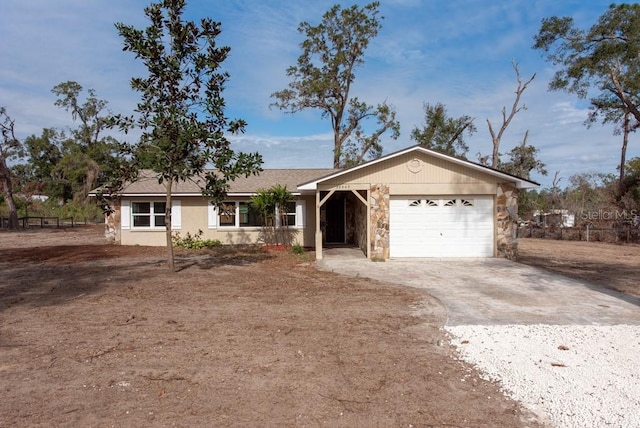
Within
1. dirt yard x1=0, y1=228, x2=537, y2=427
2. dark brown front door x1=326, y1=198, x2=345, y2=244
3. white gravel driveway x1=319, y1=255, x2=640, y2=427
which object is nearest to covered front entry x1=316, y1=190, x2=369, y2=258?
dark brown front door x1=326, y1=198, x2=345, y2=244

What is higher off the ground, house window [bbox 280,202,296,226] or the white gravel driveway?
house window [bbox 280,202,296,226]

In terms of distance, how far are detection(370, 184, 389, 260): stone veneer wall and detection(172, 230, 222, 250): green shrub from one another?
715 cm

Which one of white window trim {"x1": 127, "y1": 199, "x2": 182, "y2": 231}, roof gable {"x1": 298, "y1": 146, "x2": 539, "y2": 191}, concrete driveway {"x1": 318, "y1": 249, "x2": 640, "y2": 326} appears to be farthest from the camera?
white window trim {"x1": 127, "y1": 199, "x2": 182, "y2": 231}

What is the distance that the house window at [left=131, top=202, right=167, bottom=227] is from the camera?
18.2 metres

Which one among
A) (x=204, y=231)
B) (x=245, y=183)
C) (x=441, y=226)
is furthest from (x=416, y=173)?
(x=204, y=231)

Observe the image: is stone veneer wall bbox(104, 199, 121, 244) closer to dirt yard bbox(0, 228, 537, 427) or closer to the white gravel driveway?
dirt yard bbox(0, 228, 537, 427)

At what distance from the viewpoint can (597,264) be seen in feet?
44.0

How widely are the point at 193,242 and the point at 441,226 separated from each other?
9.95 metres

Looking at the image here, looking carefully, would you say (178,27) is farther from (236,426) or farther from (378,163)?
(236,426)

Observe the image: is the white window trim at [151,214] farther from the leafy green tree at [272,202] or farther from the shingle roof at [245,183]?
the leafy green tree at [272,202]

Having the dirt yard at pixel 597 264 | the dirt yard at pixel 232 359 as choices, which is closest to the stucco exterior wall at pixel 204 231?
the dirt yard at pixel 597 264

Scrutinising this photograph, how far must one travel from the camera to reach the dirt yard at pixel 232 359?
144 inches

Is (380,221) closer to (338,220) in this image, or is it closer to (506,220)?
(506,220)

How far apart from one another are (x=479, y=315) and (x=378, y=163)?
7.69m
